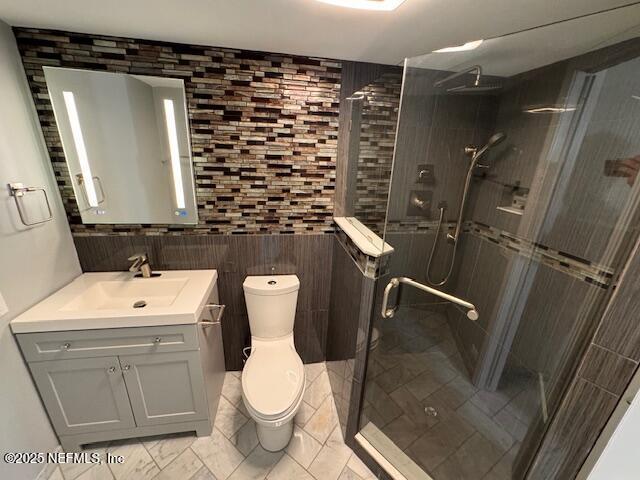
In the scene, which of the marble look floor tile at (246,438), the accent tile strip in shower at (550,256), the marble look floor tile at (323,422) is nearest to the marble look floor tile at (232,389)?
the marble look floor tile at (246,438)

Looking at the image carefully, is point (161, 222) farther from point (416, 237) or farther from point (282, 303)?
point (416, 237)

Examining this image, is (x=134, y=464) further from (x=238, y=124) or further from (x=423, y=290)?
(x=238, y=124)

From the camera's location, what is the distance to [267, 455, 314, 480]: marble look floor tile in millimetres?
1355

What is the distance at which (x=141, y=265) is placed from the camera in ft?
5.18

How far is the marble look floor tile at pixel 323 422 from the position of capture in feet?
5.18

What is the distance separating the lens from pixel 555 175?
3.54 feet

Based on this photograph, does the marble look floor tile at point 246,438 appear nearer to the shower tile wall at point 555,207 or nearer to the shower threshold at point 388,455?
the shower threshold at point 388,455

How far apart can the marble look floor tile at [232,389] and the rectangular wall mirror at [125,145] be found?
126 cm

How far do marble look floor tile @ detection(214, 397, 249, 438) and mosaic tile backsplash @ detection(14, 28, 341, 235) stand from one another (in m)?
1.21

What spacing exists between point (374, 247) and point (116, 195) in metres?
1.57

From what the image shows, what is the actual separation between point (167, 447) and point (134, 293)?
3.03ft

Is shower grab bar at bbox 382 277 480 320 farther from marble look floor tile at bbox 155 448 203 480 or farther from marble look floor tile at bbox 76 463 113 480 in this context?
marble look floor tile at bbox 76 463 113 480

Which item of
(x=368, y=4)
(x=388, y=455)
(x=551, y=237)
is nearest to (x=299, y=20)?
(x=368, y=4)

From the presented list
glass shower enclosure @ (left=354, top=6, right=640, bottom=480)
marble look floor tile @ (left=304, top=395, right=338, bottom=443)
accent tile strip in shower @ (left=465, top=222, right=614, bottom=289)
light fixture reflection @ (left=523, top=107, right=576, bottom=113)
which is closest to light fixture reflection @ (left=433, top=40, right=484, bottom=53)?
glass shower enclosure @ (left=354, top=6, right=640, bottom=480)
